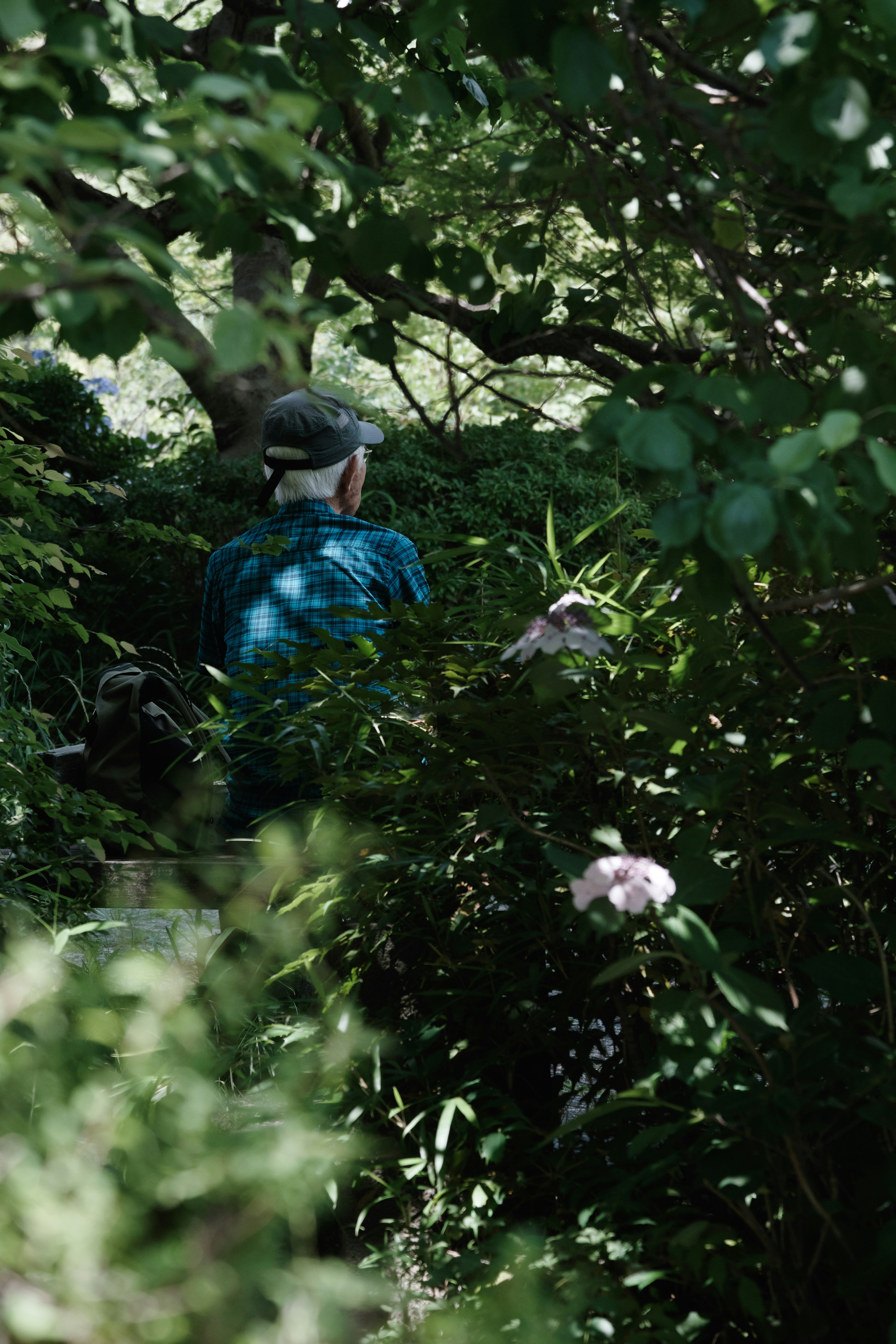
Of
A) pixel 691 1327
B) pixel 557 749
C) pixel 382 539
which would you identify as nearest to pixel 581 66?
pixel 557 749

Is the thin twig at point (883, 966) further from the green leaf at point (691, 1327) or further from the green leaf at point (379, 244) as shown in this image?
the green leaf at point (379, 244)

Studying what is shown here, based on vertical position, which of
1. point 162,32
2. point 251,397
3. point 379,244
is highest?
point 251,397

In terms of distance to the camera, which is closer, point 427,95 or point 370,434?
point 427,95

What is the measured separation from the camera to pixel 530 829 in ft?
4.87

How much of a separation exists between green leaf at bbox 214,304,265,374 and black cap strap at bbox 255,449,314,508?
2.07m

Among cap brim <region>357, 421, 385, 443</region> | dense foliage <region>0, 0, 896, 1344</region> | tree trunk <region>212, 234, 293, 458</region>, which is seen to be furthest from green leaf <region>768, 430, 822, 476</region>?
tree trunk <region>212, 234, 293, 458</region>

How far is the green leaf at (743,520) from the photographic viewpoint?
94 cm

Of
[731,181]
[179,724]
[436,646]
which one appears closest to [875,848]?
[436,646]

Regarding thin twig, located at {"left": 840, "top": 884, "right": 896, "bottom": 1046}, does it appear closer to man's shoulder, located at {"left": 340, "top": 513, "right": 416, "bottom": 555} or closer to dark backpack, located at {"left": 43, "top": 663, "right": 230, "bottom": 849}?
man's shoulder, located at {"left": 340, "top": 513, "right": 416, "bottom": 555}

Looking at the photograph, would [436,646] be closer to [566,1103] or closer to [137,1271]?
[566,1103]

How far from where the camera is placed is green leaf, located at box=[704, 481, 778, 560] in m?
0.94

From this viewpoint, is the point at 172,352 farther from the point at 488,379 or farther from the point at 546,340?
the point at 546,340

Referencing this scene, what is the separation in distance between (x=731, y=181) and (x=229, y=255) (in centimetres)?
1338

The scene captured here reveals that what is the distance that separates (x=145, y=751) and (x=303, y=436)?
3.21 ft
